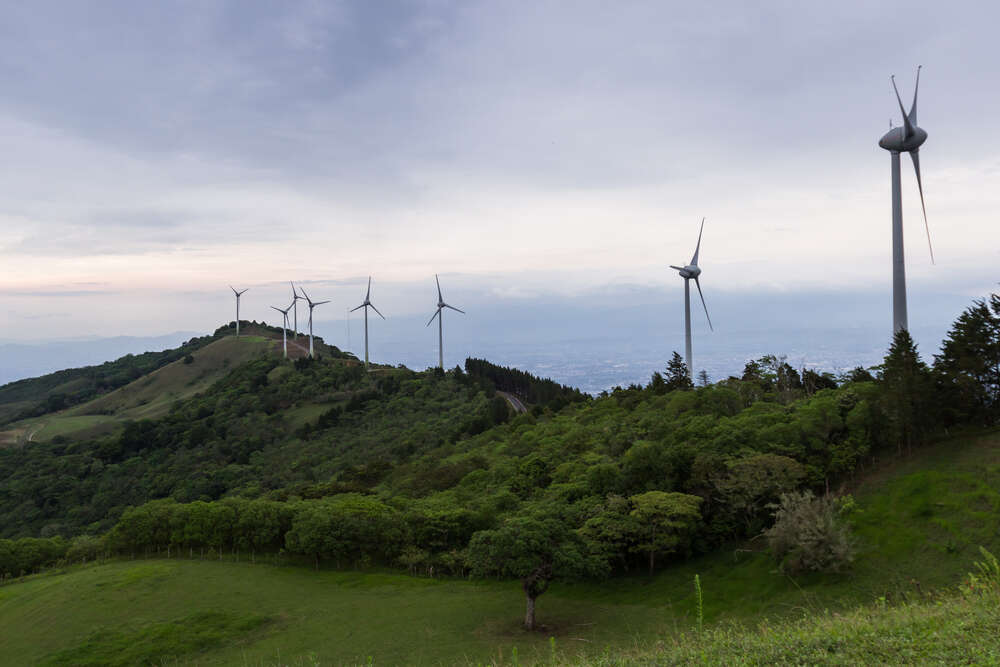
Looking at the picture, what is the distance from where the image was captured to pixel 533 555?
3803 centimetres

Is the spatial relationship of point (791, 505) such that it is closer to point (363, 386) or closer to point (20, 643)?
point (20, 643)

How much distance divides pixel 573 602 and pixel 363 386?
14174 centimetres

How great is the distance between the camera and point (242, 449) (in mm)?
146500

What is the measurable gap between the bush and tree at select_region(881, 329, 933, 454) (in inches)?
532

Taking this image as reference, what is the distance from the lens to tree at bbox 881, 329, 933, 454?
46.0 meters

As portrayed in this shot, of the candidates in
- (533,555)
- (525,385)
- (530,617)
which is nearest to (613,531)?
(533,555)

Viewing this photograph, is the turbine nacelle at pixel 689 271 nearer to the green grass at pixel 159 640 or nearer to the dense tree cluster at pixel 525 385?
the dense tree cluster at pixel 525 385

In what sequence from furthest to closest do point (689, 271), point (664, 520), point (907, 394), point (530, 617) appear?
1. point (689, 271)
2. point (907, 394)
3. point (664, 520)
4. point (530, 617)

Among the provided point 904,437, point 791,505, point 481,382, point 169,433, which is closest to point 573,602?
point 791,505

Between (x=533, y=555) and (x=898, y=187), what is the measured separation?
51714 millimetres

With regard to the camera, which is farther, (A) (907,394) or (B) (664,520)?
(A) (907,394)

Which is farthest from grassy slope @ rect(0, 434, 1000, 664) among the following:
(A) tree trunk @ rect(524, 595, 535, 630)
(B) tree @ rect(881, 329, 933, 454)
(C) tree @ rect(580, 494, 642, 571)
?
→ (C) tree @ rect(580, 494, 642, 571)

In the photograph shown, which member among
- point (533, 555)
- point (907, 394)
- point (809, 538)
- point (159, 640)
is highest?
point (907, 394)

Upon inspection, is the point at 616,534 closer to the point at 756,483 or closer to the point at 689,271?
the point at 756,483
